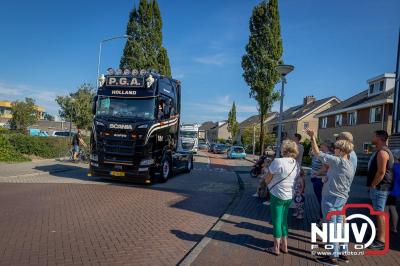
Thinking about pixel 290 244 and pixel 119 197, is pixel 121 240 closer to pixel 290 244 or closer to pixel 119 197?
pixel 290 244

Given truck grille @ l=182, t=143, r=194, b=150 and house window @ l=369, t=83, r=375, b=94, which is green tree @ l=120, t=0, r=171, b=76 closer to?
truck grille @ l=182, t=143, r=194, b=150

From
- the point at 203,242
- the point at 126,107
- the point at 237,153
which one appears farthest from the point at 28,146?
the point at 237,153

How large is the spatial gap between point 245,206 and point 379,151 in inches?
164

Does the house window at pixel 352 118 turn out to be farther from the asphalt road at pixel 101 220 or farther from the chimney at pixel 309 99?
the asphalt road at pixel 101 220

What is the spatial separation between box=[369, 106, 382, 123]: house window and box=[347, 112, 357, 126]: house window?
2.86 m

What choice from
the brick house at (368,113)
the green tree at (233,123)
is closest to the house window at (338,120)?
the brick house at (368,113)

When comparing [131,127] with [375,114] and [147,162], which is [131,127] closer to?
[147,162]

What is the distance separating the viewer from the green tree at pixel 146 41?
31.0m

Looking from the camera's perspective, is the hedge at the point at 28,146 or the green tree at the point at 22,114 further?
the green tree at the point at 22,114

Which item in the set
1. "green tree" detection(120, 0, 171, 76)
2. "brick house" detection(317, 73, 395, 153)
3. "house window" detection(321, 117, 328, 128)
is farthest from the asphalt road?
"house window" detection(321, 117, 328, 128)

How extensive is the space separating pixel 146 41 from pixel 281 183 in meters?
29.0

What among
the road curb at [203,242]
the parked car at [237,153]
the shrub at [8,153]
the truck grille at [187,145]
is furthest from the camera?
the parked car at [237,153]

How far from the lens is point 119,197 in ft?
32.5

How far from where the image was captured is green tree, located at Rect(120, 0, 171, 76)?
3099 centimetres
